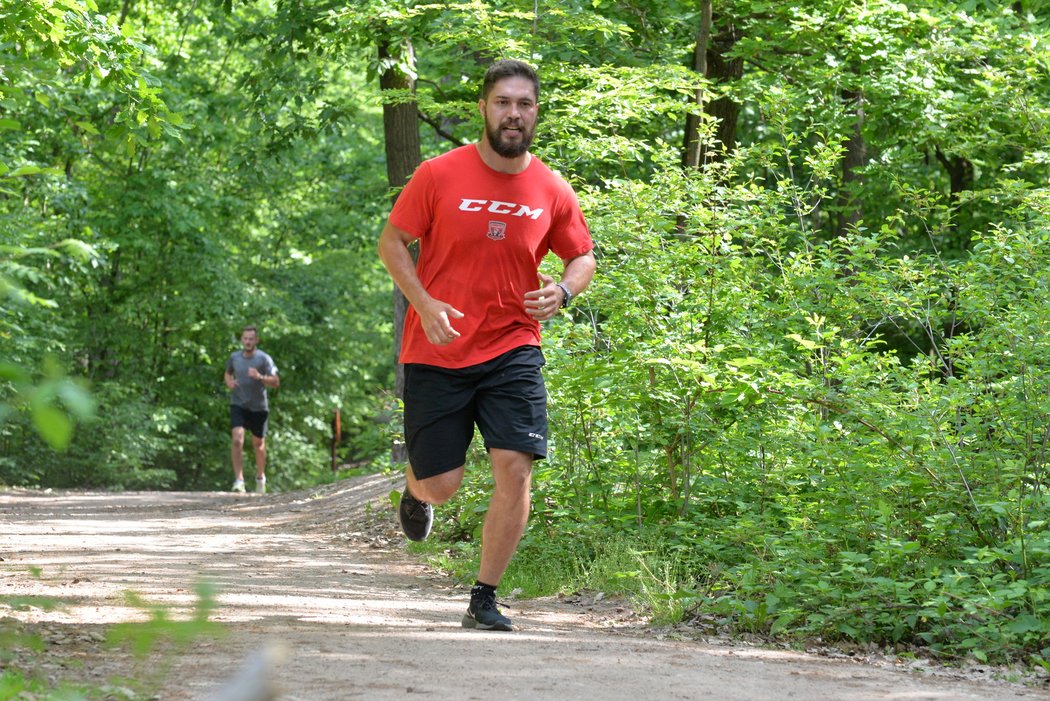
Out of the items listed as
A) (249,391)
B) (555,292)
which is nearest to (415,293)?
(555,292)

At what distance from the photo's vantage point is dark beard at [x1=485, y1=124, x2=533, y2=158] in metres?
5.71

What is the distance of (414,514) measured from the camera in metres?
6.80

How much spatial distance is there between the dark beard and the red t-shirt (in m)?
0.10

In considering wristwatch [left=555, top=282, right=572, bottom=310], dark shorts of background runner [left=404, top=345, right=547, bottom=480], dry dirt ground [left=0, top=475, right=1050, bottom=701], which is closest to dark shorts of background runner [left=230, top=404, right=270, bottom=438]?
dry dirt ground [left=0, top=475, right=1050, bottom=701]

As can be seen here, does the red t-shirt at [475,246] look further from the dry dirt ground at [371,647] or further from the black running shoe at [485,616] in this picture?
the dry dirt ground at [371,647]

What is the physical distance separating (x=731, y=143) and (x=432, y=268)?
8.85 metres

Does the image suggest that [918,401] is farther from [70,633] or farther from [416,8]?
[416,8]

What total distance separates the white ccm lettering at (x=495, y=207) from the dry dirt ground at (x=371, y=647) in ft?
6.20

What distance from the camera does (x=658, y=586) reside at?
670cm

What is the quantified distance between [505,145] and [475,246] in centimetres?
48

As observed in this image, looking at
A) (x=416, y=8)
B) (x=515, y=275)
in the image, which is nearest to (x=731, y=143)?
(x=416, y=8)

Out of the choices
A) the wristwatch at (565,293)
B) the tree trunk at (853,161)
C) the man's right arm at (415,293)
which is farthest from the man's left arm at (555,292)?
the tree trunk at (853,161)

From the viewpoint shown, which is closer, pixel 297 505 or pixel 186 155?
pixel 297 505

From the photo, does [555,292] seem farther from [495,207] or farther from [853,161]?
[853,161]
